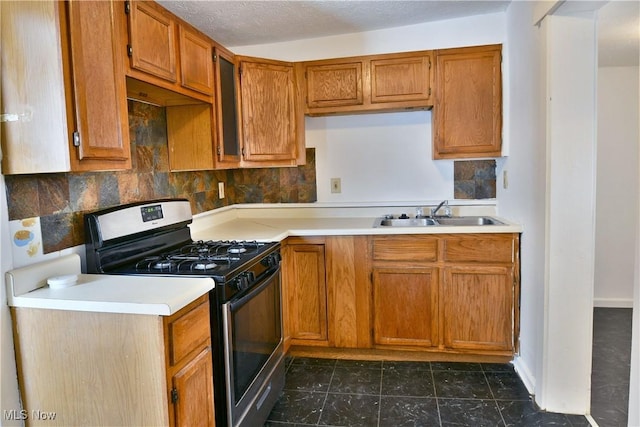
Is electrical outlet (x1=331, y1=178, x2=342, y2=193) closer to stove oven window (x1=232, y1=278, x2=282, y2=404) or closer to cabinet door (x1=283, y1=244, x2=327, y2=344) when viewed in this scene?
cabinet door (x1=283, y1=244, x2=327, y2=344)

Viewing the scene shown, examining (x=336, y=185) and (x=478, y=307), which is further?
(x=336, y=185)

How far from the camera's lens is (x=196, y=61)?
84.7 inches

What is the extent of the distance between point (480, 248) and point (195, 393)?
5.87 ft

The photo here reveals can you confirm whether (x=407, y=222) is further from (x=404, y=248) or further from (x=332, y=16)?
(x=332, y=16)

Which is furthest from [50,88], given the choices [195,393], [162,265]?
[195,393]

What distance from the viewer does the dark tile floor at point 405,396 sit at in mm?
2008

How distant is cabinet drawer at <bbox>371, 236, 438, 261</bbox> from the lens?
250cm

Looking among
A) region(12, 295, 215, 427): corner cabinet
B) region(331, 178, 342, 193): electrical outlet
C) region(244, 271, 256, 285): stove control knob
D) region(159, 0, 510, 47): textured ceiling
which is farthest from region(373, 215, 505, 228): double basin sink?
region(12, 295, 215, 427): corner cabinet

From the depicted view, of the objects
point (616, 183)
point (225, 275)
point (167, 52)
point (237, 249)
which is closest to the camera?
point (225, 275)

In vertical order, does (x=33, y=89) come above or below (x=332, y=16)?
below

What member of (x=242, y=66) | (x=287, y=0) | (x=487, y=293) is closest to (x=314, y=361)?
(x=487, y=293)

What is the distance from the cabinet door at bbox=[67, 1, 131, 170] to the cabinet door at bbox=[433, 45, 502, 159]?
1937 mm

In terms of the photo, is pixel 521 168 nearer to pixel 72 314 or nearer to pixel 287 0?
pixel 287 0

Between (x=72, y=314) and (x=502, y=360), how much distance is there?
2357mm
